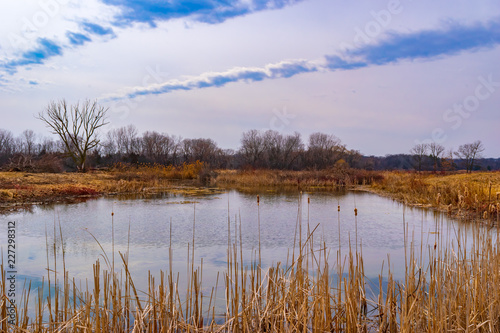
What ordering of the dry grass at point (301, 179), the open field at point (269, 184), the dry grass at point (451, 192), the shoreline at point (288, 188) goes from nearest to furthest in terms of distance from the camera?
the dry grass at point (451, 192) → the shoreline at point (288, 188) → the open field at point (269, 184) → the dry grass at point (301, 179)

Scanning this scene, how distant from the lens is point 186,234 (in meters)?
8.48

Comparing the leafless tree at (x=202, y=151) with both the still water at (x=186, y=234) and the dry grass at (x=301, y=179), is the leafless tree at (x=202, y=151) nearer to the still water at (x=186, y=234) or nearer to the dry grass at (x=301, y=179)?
the dry grass at (x=301, y=179)

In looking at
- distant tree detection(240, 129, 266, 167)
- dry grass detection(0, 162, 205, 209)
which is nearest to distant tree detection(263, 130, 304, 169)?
distant tree detection(240, 129, 266, 167)

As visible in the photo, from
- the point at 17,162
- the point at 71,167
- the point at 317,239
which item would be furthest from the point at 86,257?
the point at 71,167

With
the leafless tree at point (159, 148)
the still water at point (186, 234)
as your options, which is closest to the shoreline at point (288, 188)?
the still water at point (186, 234)

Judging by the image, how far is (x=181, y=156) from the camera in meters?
56.8

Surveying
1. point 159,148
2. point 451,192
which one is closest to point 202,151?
point 159,148

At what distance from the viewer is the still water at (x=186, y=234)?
5.73 m

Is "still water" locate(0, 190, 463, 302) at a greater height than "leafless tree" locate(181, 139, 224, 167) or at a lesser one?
lesser

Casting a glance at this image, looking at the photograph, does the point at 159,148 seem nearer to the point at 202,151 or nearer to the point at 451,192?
the point at 202,151

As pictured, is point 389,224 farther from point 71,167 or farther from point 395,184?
point 71,167

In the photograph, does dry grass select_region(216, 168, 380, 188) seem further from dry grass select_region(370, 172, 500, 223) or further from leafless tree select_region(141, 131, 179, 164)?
leafless tree select_region(141, 131, 179, 164)

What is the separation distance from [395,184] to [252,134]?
35.0 metres

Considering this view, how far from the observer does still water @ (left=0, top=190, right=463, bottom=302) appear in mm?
5730
